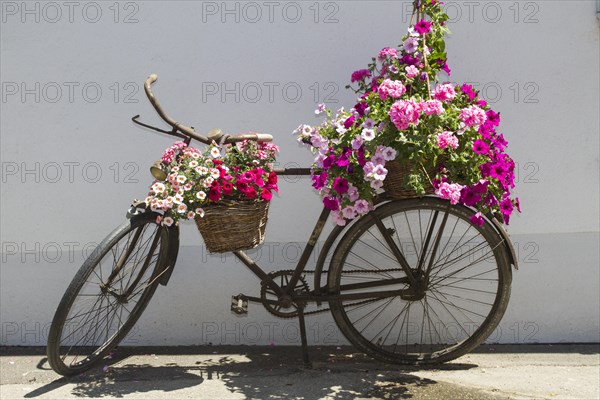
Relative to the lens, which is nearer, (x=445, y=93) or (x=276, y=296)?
(x=445, y=93)

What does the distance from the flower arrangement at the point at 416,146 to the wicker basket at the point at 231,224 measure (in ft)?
1.39

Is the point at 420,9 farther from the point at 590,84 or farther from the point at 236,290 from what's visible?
the point at 236,290

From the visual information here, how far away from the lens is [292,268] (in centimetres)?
579

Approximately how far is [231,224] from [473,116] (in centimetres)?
156

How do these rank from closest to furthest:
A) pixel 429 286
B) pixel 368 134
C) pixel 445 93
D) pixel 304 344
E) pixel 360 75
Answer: pixel 368 134 < pixel 445 93 < pixel 360 75 < pixel 304 344 < pixel 429 286

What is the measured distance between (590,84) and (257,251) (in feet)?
8.75

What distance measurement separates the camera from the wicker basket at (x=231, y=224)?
4848 millimetres

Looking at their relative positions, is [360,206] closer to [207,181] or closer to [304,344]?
[207,181]

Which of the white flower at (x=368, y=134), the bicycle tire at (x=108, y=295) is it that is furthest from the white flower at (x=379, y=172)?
the bicycle tire at (x=108, y=295)

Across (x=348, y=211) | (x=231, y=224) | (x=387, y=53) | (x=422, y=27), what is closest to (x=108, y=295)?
(x=231, y=224)

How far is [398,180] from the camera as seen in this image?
491cm

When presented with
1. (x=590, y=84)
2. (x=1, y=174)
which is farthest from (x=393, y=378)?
(x=1, y=174)

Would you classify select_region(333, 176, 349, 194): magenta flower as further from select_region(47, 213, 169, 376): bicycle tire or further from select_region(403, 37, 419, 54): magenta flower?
select_region(47, 213, 169, 376): bicycle tire

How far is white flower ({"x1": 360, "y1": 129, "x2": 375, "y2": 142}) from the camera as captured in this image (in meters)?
4.73
